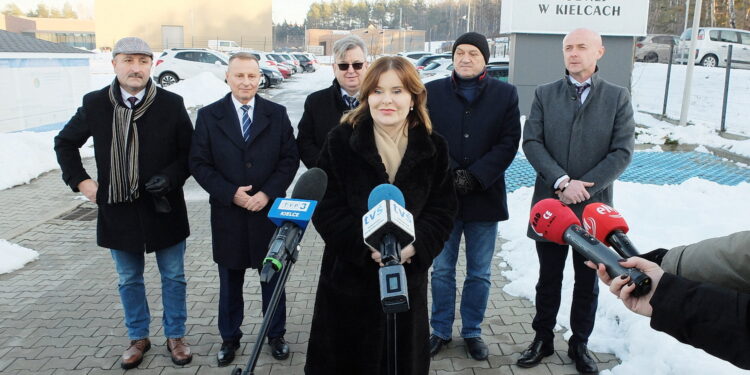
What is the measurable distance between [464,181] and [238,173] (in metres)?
1.53

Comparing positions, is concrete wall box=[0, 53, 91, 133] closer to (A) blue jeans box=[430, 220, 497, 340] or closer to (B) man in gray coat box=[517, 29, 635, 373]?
(A) blue jeans box=[430, 220, 497, 340]

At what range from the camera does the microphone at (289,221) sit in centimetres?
158

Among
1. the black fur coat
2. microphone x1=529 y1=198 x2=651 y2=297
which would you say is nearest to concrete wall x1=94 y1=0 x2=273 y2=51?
the black fur coat

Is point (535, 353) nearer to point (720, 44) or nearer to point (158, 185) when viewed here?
point (158, 185)

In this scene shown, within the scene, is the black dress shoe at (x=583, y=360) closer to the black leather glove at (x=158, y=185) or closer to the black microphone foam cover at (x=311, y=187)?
the black microphone foam cover at (x=311, y=187)

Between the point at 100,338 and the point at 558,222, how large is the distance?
3.53 metres

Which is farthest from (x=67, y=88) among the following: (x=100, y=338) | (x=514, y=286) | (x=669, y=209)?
(x=669, y=209)

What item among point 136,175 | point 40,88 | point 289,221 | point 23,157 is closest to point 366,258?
point 289,221

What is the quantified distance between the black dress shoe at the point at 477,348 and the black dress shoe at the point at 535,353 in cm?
23

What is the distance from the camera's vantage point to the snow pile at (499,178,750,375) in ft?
11.5

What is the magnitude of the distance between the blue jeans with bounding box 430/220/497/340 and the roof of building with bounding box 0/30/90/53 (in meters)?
9.87

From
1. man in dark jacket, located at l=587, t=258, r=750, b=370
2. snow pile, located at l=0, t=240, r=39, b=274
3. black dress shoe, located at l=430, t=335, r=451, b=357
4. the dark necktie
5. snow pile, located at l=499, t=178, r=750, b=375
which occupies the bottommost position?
snow pile, located at l=0, t=240, r=39, b=274

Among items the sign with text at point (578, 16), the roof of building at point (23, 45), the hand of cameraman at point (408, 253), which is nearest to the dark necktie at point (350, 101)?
the hand of cameraman at point (408, 253)

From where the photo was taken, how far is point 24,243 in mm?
6258
